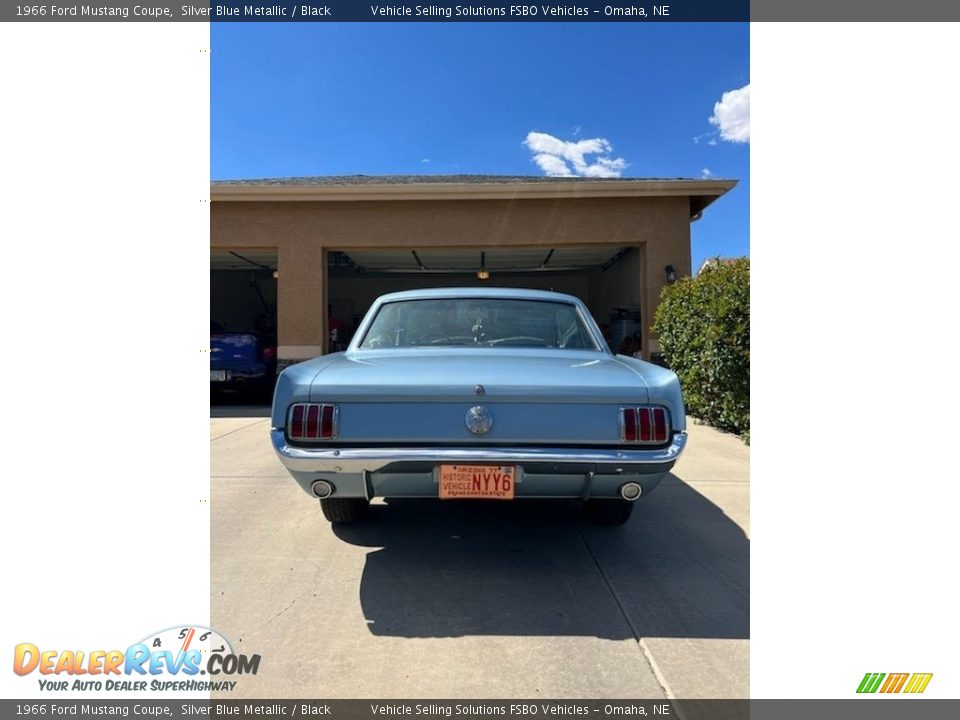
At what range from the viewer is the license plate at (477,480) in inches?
87.1

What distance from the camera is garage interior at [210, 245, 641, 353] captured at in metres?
12.0

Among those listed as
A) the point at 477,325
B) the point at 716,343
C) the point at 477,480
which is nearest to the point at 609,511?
the point at 477,480

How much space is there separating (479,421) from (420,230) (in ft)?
24.4

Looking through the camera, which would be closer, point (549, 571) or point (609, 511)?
point (549, 571)

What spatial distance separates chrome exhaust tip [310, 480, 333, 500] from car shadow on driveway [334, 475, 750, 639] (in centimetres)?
53

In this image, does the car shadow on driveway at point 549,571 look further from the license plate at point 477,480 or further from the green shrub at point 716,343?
the green shrub at point 716,343

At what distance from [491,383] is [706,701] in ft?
4.67

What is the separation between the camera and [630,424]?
7.43 feet

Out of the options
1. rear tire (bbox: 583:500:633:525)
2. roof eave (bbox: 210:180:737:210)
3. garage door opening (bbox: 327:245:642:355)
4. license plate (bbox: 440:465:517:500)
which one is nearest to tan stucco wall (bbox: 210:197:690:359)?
roof eave (bbox: 210:180:737:210)
